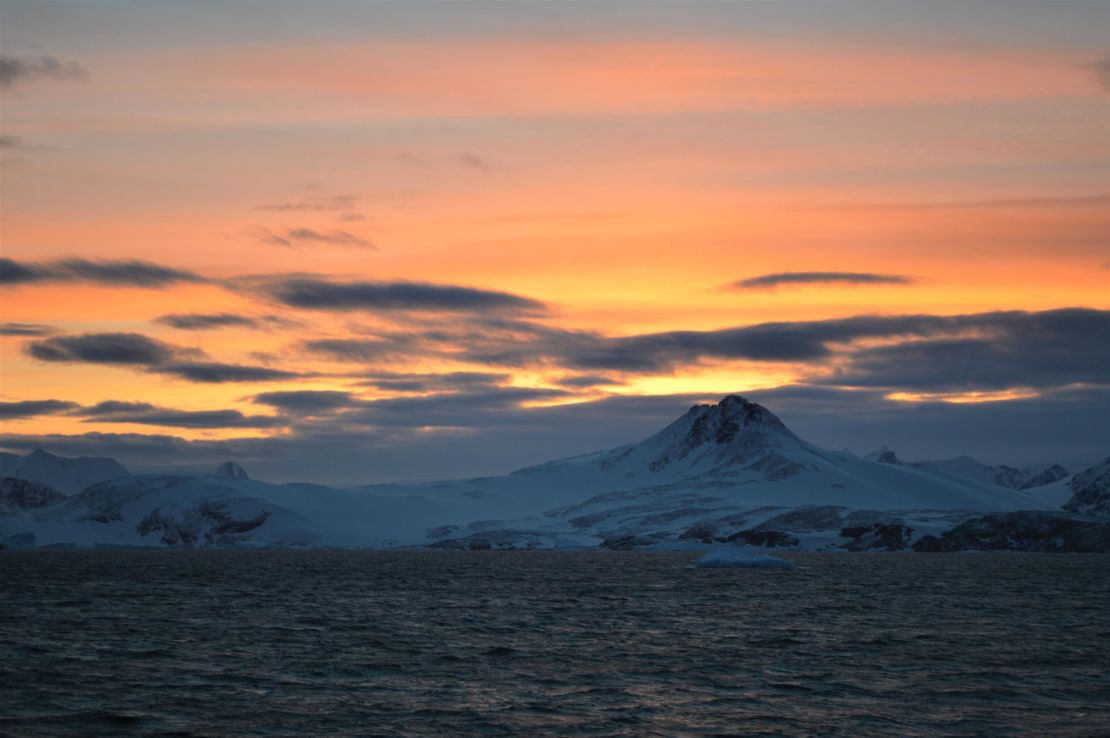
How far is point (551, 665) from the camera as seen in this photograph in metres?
69.3

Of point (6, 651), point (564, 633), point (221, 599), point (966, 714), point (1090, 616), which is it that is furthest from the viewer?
point (221, 599)

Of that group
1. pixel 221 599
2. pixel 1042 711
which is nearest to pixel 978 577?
pixel 221 599

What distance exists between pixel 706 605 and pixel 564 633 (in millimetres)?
33867

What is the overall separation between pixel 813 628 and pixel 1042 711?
124 ft

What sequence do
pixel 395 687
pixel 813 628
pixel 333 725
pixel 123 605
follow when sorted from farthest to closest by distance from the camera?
pixel 123 605 → pixel 813 628 → pixel 395 687 → pixel 333 725

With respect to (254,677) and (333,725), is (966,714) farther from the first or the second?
(254,677)

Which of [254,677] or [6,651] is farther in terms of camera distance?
[6,651]

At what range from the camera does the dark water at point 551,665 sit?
52062mm

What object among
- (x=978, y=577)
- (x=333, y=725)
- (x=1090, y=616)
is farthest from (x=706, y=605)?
(x=978, y=577)

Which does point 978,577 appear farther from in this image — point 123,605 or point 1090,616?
point 123,605

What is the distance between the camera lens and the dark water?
52.1 meters

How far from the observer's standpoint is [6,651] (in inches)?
2896

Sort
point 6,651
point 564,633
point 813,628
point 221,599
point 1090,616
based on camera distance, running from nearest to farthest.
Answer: point 6,651, point 564,633, point 813,628, point 1090,616, point 221,599

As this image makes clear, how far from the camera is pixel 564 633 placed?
8744 cm
